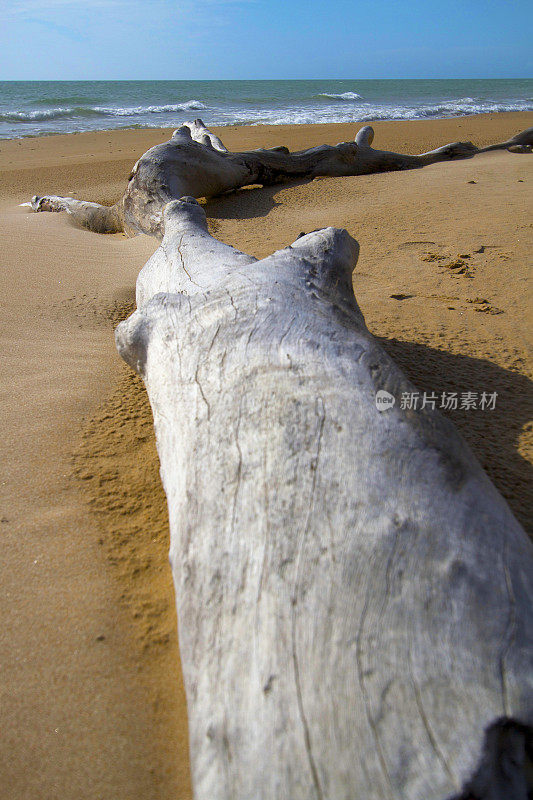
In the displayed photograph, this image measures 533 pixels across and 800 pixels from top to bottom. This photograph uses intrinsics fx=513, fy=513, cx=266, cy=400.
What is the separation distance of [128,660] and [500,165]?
26.2ft

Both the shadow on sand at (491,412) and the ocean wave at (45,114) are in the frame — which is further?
the ocean wave at (45,114)

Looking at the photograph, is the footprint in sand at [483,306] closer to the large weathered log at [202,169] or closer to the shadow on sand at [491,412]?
the shadow on sand at [491,412]

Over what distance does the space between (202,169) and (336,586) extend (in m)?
5.66

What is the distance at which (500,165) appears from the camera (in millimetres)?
7250

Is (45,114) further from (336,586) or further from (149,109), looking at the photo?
(336,586)

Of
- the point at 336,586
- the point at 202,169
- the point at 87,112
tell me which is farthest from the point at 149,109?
the point at 336,586

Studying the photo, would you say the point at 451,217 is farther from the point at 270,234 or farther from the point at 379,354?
the point at 379,354

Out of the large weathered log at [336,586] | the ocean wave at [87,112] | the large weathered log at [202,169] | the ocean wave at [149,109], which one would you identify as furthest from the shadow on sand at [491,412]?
the ocean wave at [149,109]

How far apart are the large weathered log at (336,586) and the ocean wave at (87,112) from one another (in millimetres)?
21561

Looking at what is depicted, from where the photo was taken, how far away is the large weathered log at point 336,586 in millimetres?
880

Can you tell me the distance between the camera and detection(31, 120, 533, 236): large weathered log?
5070 millimetres

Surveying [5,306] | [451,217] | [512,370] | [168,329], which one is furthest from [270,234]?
[168,329]

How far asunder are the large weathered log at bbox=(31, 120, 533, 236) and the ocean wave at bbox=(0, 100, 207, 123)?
14.3 metres

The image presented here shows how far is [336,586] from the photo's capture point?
104 centimetres
